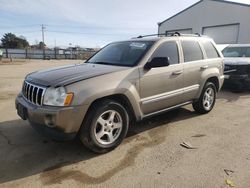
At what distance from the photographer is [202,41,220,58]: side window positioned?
5422mm

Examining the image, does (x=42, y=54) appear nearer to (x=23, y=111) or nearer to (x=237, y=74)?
(x=237, y=74)

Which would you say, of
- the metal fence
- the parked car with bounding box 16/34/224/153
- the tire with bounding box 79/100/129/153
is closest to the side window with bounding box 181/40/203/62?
the parked car with bounding box 16/34/224/153

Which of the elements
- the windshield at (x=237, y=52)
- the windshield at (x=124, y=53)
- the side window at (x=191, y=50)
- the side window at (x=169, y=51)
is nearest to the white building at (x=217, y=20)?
the windshield at (x=237, y=52)

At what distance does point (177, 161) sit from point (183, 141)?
744 millimetres

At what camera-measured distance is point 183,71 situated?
464cm

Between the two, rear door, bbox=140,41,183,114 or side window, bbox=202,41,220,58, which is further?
side window, bbox=202,41,220,58

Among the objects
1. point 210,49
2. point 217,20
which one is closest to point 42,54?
point 217,20

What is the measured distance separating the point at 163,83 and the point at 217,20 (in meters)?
18.5

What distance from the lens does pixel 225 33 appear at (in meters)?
19.6

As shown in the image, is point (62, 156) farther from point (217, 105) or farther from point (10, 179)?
point (217, 105)

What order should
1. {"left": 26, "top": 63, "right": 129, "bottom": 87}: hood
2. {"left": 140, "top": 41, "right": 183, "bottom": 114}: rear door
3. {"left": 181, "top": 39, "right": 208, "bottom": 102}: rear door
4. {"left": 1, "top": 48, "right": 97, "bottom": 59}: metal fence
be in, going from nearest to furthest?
{"left": 26, "top": 63, "right": 129, "bottom": 87}: hood
{"left": 140, "top": 41, "right": 183, "bottom": 114}: rear door
{"left": 181, "top": 39, "right": 208, "bottom": 102}: rear door
{"left": 1, "top": 48, "right": 97, "bottom": 59}: metal fence

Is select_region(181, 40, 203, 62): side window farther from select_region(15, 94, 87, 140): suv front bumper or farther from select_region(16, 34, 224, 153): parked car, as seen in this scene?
select_region(15, 94, 87, 140): suv front bumper

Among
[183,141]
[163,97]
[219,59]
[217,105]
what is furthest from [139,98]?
[217,105]

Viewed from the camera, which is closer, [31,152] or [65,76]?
[65,76]
